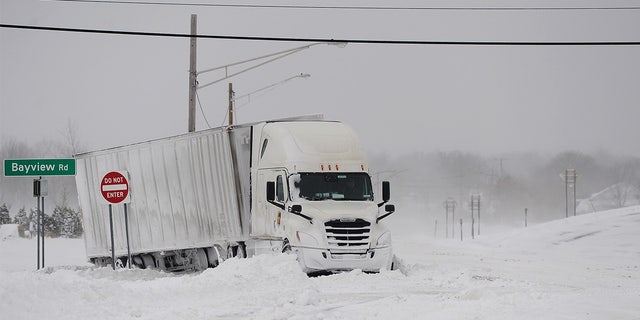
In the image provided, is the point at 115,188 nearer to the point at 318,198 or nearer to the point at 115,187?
the point at 115,187

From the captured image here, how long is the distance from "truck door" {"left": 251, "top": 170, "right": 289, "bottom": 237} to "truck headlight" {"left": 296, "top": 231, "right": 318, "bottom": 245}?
49.9 inches

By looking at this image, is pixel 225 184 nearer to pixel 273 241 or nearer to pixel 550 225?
pixel 273 241

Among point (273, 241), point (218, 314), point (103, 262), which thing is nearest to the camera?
point (218, 314)

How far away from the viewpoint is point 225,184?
24.8m

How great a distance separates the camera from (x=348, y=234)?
70.2ft

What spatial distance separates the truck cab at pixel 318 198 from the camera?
21297 mm

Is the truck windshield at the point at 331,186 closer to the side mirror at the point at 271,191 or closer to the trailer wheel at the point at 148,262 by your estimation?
the side mirror at the point at 271,191

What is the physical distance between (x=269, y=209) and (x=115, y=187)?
5.10m

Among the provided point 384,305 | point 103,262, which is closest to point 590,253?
point 103,262

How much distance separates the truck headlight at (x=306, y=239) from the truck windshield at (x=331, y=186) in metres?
1.21

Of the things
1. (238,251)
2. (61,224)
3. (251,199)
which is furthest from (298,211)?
(61,224)

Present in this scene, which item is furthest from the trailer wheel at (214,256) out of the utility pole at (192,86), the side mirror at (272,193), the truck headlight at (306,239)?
the utility pole at (192,86)

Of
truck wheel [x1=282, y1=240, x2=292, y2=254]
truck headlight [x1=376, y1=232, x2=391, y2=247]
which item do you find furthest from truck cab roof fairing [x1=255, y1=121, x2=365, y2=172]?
truck headlight [x1=376, y1=232, x2=391, y2=247]

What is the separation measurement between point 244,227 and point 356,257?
4.18 metres
